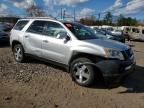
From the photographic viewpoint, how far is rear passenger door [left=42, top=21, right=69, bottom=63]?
734 cm

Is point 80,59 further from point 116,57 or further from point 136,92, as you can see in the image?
point 136,92

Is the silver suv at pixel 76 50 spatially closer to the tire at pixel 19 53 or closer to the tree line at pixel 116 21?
the tire at pixel 19 53

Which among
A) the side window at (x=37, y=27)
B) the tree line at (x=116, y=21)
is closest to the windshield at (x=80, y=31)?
the side window at (x=37, y=27)

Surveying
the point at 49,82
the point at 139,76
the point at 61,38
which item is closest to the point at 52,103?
the point at 49,82

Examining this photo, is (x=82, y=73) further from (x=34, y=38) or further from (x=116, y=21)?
(x=116, y=21)

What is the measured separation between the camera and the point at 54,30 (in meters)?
7.82

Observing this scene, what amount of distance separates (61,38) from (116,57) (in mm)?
1813

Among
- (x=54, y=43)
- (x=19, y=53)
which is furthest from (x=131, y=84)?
(x=19, y=53)

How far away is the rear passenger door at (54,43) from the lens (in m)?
7.34

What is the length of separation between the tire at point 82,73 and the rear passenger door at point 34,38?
163 centimetres

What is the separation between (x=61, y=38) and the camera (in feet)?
24.4

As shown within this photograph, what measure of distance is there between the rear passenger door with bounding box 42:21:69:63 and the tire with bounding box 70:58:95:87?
530mm

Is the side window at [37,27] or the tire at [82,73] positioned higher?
the side window at [37,27]

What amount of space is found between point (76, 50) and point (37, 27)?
217cm
